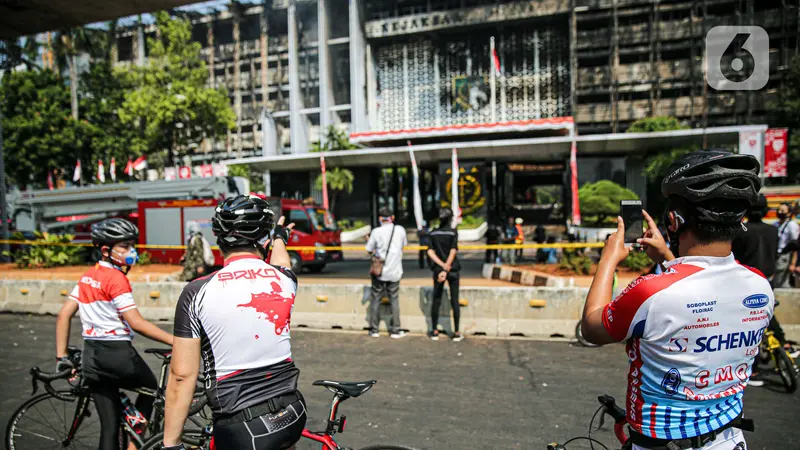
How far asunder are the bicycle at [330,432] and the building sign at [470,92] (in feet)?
183

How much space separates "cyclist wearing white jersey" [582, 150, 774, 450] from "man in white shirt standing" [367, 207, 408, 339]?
650cm

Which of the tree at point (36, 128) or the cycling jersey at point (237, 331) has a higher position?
the tree at point (36, 128)

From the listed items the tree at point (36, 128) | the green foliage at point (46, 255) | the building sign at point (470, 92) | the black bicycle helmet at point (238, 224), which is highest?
the building sign at point (470, 92)

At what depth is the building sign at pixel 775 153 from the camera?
1142 inches

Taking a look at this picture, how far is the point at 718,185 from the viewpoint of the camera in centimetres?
172

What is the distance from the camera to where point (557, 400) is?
5301 millimetres

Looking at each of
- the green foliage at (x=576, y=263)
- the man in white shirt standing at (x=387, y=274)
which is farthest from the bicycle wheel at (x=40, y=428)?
the green foliage at (x=576, y=263)

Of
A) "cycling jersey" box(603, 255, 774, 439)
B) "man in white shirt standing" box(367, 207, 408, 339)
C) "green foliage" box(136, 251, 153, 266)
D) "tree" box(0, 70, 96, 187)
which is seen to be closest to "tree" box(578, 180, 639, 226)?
"man in white shirt standing" box(367, 207, 408, 339)

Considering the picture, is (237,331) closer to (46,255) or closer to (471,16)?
(46,255)

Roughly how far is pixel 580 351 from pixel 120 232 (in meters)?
6.05

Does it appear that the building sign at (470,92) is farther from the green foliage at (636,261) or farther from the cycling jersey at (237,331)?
the cycling jersey at (237,331)

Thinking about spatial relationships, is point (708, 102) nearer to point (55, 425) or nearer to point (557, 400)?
point (557, 400)

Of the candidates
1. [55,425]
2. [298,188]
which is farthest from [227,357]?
[298,188]

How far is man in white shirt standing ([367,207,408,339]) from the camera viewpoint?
8.29m
